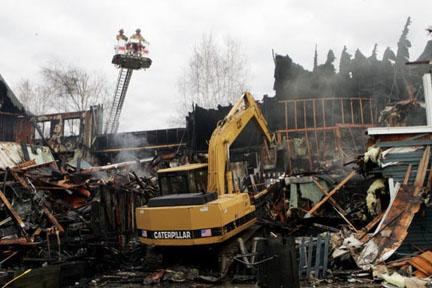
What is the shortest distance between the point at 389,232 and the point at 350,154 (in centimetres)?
916

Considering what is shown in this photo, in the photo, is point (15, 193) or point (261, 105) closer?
point (15, 193)

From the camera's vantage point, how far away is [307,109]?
1936 centimetres

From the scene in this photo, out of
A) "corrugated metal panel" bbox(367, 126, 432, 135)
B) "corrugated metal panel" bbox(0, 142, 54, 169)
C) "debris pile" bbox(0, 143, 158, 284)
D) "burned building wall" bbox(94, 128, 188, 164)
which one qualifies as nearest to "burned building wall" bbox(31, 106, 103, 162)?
"burned building wall" bbox(94, 128, 188, 164)

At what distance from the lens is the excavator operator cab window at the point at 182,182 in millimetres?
9570

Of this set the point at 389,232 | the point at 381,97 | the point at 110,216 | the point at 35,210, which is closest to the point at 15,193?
the point at 35,210

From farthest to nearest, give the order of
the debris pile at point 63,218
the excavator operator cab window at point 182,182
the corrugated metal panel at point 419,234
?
the excavator operator cab window at point 182,182
the debris pile at point 63,218
the corrugated metal panel at point 419,234

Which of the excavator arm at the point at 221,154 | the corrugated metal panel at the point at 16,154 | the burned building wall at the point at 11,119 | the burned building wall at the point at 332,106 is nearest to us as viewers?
the excavator arm at the point at 221,154

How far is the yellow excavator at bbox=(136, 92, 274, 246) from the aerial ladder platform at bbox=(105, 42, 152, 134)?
70.7 feet

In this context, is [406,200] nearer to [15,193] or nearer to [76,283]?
[76,283]

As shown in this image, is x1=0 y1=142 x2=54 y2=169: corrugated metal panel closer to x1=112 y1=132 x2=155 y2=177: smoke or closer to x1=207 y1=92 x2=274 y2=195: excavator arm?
x1=112 y1=132 x2=155 y2=177: smoke

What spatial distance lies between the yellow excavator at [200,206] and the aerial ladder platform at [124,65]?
2154cm

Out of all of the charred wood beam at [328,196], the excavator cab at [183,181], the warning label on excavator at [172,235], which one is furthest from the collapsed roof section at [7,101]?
the charred wood beam at [328,196]

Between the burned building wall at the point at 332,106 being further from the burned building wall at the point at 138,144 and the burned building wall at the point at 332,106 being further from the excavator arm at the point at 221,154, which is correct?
the excavator arm at the point at 221,154

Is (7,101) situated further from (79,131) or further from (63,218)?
(63,218)
